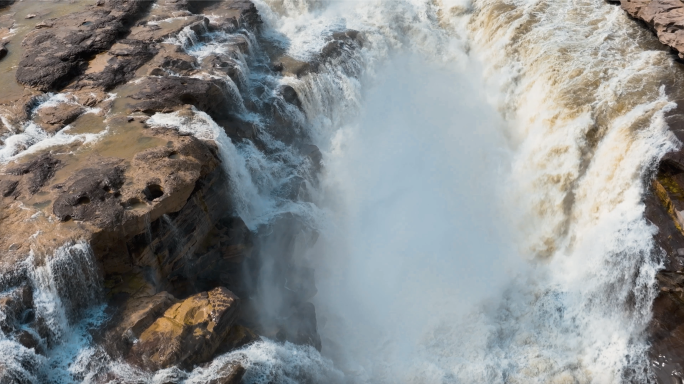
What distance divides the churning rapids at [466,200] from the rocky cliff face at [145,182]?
0.32 meters

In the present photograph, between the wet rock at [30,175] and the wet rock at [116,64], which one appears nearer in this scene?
the wet rock at [30,175]

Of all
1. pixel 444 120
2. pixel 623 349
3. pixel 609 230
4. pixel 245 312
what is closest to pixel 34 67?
pixel 245 312

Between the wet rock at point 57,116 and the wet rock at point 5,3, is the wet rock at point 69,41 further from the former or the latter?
the wet rock at point 5,3

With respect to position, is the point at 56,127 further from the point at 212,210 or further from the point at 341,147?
Result: the point at 341,147

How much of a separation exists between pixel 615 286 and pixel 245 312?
8.96 meters

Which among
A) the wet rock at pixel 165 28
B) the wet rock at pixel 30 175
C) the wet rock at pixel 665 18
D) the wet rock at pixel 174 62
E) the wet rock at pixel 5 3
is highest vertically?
the wet rock at pixel 665 18

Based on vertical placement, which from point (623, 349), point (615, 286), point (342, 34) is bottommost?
point (623, 349)

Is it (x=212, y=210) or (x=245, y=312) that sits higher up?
(x=212, y=210)

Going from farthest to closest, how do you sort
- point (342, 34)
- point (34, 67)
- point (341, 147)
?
1. point (342, 34)
2. point (341, 147)
3. point (34, 67)

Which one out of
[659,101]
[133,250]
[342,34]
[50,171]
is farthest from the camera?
[342,34]

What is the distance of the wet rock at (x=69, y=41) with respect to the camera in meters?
15.7

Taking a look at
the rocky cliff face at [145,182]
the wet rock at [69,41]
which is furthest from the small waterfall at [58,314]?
the wet rock at [69,41]

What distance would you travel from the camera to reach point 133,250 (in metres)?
11.2

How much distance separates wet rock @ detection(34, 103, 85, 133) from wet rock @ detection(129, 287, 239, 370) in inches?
259
